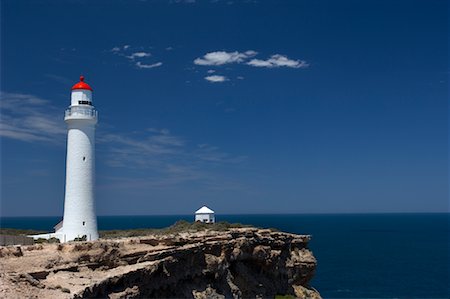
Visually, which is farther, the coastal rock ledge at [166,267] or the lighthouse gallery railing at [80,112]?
the lighthouse gallery railing at [80,112]

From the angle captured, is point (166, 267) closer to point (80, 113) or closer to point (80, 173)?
point (80, 173)

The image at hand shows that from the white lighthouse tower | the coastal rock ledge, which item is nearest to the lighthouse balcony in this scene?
the white lighthouse tower

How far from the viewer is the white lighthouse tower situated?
2853 cm

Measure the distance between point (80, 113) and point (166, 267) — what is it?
445 inches

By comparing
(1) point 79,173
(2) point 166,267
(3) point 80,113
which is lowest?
(2) point 166,267

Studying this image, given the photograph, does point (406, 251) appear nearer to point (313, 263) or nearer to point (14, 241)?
point (313, 263)

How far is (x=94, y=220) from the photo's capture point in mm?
29203

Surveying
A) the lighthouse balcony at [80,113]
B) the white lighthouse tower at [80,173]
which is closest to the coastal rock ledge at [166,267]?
the white lighthouse tower at [80,173]

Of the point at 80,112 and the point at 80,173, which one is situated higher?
the point at 80,112

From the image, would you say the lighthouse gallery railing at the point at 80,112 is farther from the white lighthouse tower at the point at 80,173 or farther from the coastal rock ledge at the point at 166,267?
the coastal rock ledge at the point at 166,267

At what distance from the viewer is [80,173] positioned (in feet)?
94.2

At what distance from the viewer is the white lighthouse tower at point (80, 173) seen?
28.5 metres

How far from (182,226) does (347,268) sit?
49.1 meters

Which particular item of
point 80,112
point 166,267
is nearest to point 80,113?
point 80,112
